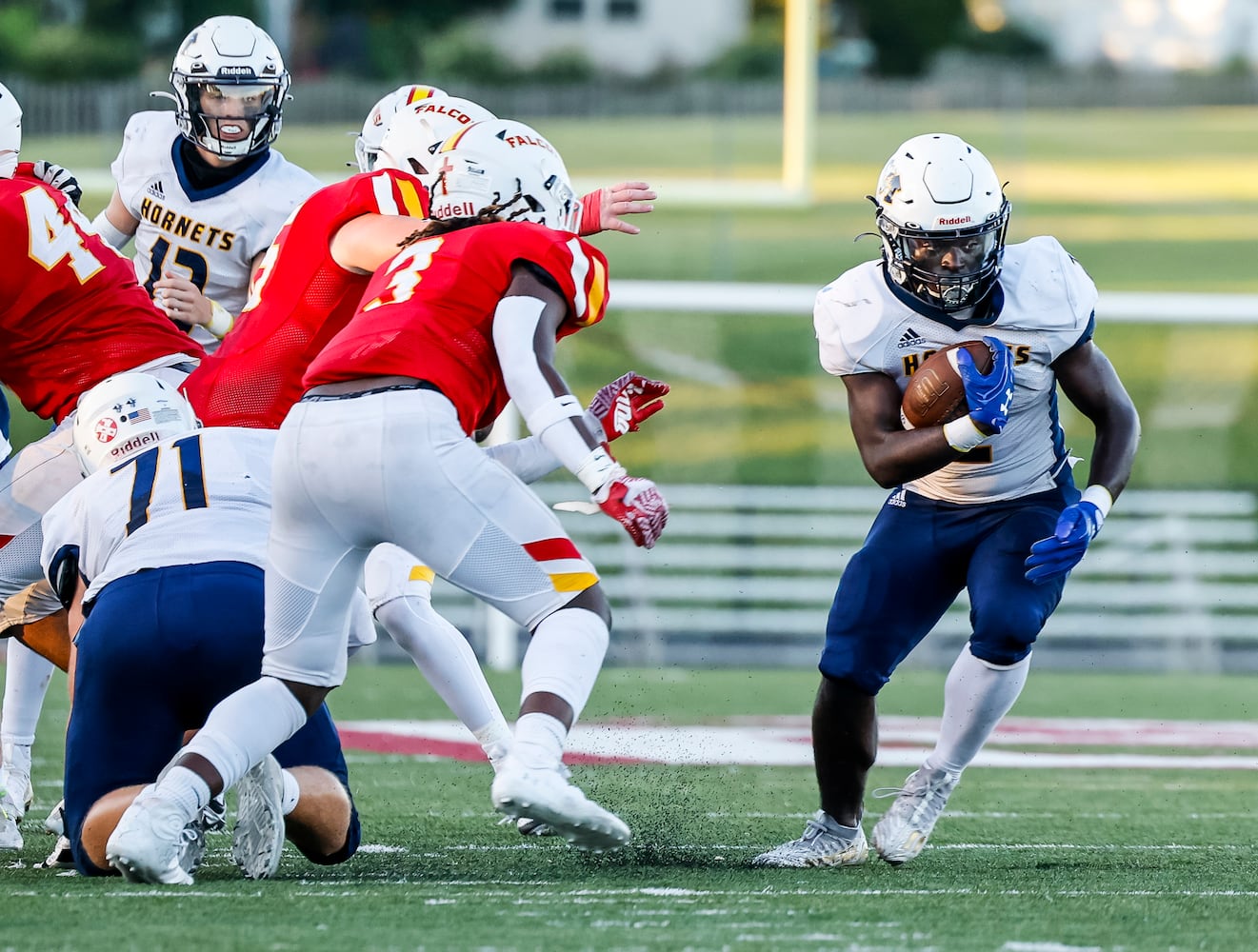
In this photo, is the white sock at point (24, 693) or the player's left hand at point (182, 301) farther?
the player's left hand at point (182, 301)

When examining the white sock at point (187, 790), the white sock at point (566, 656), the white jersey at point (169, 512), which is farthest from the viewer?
the white jersey at point (169, 512)

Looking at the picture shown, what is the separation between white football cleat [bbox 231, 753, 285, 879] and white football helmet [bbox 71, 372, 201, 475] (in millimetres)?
810

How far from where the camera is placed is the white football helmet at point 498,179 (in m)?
4.11

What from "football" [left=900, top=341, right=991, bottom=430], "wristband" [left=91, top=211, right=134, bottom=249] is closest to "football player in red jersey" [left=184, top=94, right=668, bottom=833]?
"football" [left=900, top=341, right=991, bottom=430]

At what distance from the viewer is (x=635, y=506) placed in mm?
3684

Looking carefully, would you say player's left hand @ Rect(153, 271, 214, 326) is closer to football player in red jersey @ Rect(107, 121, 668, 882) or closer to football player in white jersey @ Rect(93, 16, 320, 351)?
football player in white jersey @ Rect(93, 16, 320, 351)

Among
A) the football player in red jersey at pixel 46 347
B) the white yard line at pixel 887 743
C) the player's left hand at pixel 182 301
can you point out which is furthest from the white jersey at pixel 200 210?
the white yard line at pixel 887 743

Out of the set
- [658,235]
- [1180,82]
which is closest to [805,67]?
[658,235]

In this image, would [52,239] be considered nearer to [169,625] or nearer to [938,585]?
[169,625]

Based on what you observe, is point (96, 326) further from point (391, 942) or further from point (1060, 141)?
point (1060, 141)

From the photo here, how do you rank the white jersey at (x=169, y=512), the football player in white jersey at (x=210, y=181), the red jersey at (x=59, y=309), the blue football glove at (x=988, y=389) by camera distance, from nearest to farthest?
1. the white jersey at (x=169, y=512)
2. the blue football glove at (x=988, y=389)
3. the red jersey at (x=59, y=309)
4. the football player in white jersey at (x=210, y=181)

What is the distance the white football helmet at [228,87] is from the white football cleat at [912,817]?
262 cm

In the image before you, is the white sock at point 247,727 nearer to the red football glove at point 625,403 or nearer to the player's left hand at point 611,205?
the red football glove at point 625,403

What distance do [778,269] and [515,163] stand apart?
770 inches
